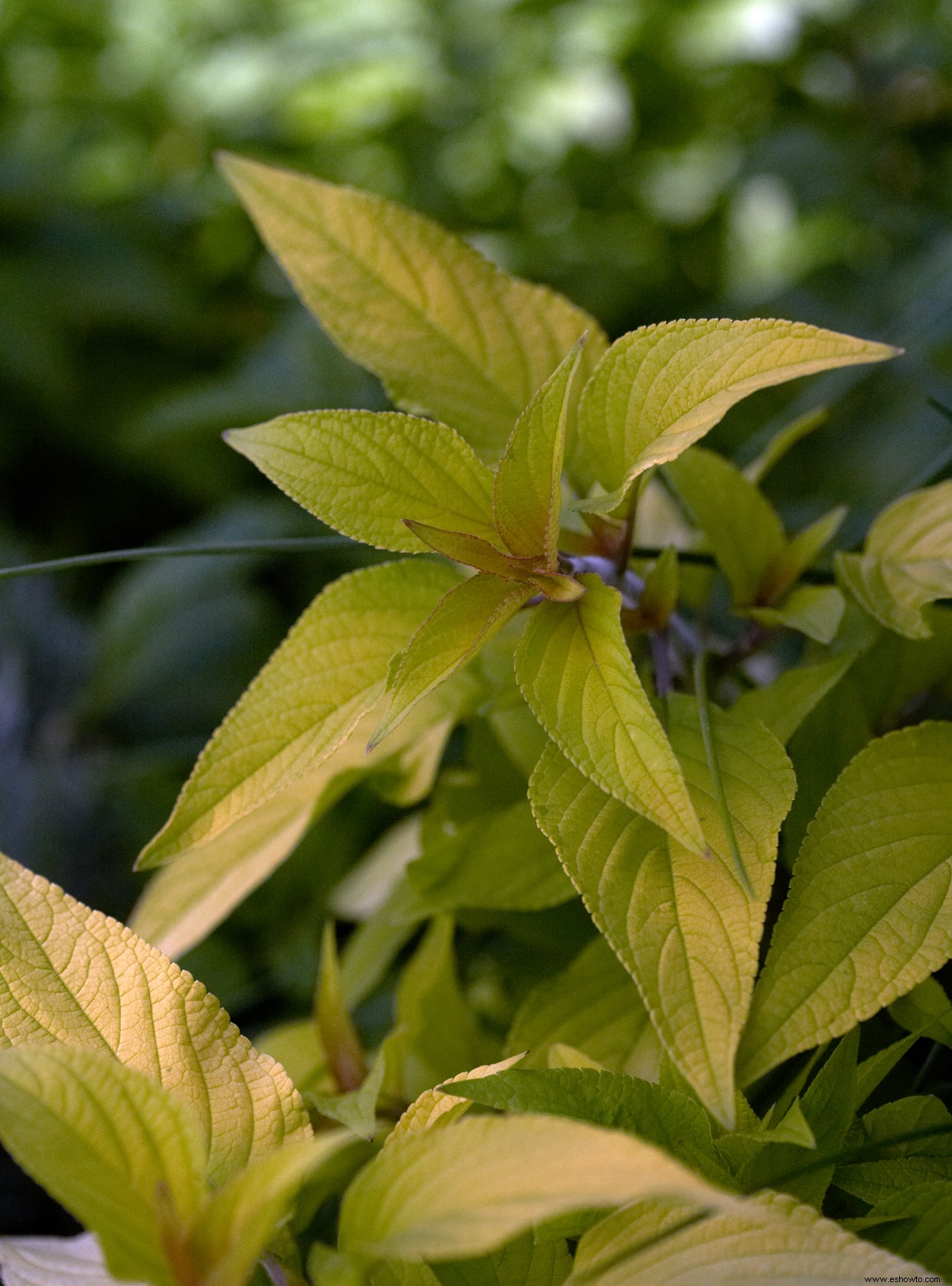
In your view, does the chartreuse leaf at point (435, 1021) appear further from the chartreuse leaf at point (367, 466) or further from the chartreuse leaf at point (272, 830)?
the chartreuse leaf at point (367, 466)

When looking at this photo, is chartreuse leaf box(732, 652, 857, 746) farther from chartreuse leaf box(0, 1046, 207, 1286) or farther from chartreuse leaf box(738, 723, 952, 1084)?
chartreuse leaf box(0, 1046, 207, 1286)

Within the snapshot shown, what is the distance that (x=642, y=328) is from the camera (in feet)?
1.04

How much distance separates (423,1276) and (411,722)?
190 millimetres

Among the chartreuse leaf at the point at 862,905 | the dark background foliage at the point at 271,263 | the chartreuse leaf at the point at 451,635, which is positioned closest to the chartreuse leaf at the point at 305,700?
the chartreuse leaf at the point at 451,635

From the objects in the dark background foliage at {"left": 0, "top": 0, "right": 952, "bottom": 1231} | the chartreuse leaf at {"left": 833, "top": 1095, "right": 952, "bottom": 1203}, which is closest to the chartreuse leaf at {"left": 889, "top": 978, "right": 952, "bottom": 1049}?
the chartreuse leaf at {"left": 833, "top": 1095, "right": 952, "bottom": 1203}

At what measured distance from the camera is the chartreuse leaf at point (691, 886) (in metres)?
0.26

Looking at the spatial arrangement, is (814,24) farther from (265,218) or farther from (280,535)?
(265,218)

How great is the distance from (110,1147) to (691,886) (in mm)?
153

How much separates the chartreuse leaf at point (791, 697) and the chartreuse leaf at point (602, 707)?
59 millimetres

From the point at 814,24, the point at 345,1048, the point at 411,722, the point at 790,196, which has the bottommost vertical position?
the point at 345,1048

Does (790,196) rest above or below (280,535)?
above

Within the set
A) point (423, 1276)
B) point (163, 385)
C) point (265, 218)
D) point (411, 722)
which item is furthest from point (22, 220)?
point (423, 1276)

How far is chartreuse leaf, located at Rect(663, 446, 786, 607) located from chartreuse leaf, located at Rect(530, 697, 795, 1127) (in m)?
0.09

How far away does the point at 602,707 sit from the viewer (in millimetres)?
296
